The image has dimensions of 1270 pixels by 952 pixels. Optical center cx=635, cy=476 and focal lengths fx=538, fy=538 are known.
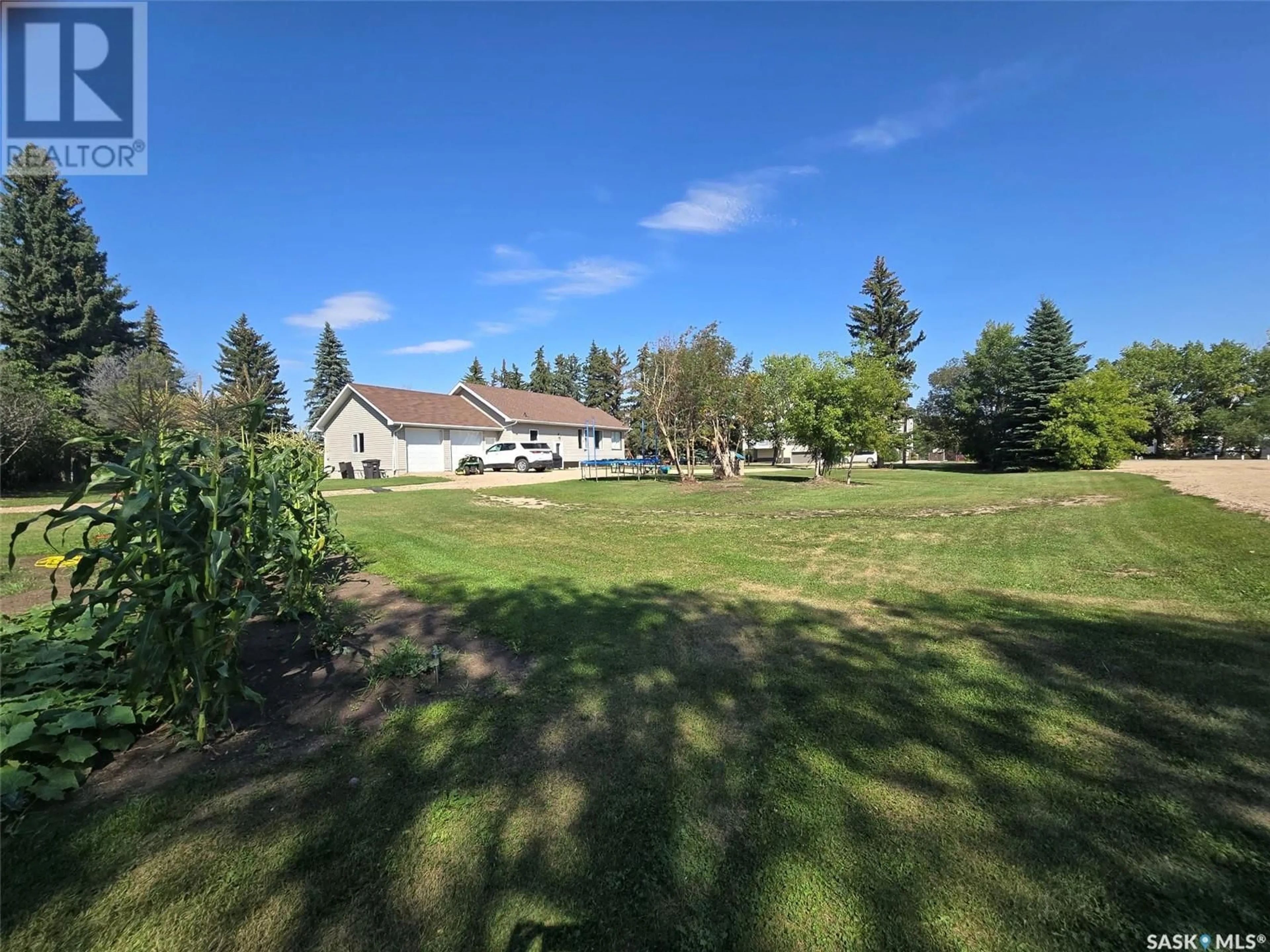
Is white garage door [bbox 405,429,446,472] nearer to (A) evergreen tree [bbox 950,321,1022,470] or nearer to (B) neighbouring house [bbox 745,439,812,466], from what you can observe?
(B) neighbouring house [bbox 745,439,812,466]

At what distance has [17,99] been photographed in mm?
3572

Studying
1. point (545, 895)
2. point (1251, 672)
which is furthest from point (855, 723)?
point (1251, 672)

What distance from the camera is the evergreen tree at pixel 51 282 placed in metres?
27.8

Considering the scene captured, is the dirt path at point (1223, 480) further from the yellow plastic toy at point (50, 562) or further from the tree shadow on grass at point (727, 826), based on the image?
the yellow plastic toy at point (50, 562)

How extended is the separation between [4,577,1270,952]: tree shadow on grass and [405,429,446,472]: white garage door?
30317 millimetres

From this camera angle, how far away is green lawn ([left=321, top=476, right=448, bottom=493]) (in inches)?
Result: 825

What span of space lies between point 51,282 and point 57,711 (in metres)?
40.2

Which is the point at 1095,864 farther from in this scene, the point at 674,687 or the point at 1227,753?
the point at 674,687

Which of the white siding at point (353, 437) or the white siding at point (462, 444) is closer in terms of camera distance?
the white siding at point (353, 437)

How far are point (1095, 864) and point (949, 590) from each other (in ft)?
12.4

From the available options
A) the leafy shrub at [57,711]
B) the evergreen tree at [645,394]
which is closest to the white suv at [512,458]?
the evergreen tree at [645,394]

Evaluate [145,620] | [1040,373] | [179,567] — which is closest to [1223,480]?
[1040,373]

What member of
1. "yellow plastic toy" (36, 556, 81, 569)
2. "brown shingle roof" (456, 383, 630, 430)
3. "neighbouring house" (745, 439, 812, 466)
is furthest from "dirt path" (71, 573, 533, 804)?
"neighbouring house" (745, 439, 812, 466)

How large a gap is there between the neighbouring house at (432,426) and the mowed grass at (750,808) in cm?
2918
